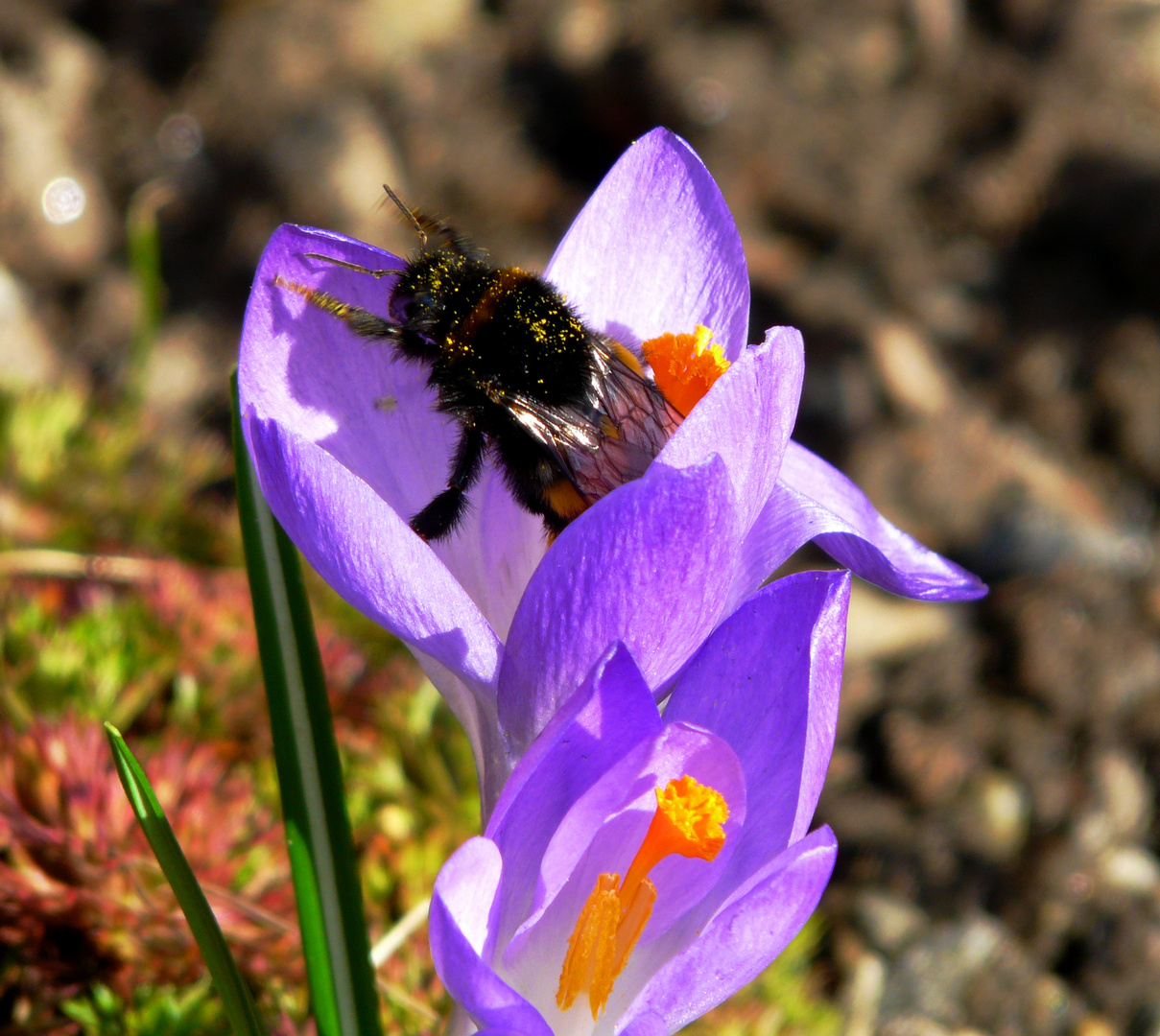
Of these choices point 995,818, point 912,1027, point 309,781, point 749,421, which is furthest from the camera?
point 995,818

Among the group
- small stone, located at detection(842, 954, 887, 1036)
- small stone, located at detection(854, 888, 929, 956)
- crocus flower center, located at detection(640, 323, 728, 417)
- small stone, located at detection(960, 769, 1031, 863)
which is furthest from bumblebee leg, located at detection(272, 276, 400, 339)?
small stone, located at detection(960, 769, 1031, 863)

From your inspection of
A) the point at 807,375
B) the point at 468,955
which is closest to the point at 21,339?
the point at 807,375

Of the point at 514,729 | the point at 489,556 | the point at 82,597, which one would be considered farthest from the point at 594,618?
the point at 82,597

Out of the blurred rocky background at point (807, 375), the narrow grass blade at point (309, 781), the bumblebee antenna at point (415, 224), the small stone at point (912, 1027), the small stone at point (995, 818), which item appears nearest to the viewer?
the narrow grass blade at point (309, 781)

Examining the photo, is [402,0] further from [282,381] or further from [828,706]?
[828,706]

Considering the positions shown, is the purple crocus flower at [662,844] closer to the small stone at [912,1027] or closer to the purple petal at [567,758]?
the purple petal at [567,758]

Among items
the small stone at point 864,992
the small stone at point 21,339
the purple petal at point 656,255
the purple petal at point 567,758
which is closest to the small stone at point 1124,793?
the small stone at point 864,992

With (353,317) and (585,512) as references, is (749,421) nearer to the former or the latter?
(585,512)
